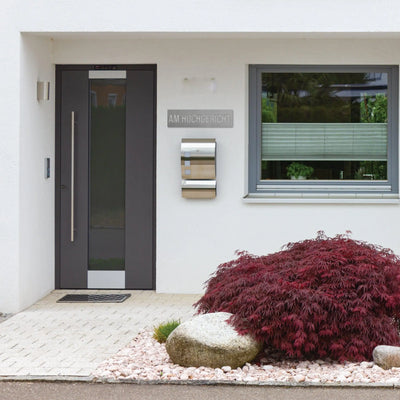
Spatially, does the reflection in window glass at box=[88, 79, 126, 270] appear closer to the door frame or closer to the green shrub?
the door frame

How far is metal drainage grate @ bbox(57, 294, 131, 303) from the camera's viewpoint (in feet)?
33.9

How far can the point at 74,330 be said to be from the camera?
8.67 meters

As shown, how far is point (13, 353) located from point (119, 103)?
4.28 meters

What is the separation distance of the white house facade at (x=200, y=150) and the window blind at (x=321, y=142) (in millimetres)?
12

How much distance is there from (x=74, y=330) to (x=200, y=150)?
293cm

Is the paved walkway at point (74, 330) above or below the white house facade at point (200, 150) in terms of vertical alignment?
below

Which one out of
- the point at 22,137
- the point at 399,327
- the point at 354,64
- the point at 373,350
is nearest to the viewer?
the point at 373,350

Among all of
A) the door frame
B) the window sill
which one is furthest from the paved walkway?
the window sill

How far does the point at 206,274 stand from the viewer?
35.9 ft

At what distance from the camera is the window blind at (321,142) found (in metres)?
11.0
